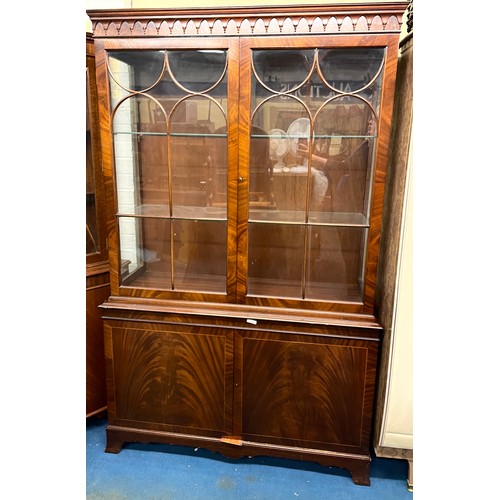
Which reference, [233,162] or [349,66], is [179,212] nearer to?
[233,162]

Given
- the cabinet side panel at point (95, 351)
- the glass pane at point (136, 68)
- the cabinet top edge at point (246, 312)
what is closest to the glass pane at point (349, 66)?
the glass pane at point (136, 68)

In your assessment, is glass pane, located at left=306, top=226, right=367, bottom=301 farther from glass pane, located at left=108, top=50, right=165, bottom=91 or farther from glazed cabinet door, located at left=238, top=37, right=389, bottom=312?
glass pane, located at left=108, top=50, right=165, bottom=91

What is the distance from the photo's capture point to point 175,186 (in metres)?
1.59

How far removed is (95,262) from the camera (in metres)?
1.74

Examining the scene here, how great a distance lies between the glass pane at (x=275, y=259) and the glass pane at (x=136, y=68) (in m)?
0.66

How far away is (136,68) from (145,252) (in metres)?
0.72

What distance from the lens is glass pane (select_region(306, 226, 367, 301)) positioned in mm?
1504

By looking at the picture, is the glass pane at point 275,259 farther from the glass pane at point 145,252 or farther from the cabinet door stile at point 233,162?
the glass pane at point 145,252

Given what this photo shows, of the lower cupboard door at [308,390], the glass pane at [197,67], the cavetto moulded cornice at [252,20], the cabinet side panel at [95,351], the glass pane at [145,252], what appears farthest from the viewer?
the cabinet side panel at [95,351]

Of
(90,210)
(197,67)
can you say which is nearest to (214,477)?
(90,210)

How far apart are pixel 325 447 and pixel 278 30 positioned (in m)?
1.55

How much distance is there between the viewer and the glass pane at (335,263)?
1.50m
